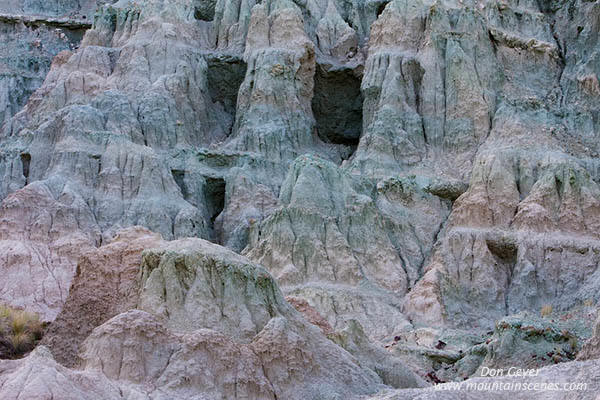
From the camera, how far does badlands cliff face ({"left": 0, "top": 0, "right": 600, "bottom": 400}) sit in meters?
23.5

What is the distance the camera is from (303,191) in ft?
131

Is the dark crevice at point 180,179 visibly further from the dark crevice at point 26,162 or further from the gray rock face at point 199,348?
the gray rock face at point 199,348

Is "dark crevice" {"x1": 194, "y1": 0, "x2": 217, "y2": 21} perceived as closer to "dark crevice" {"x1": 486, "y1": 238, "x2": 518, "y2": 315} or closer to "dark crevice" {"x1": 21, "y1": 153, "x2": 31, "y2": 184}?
"dark crevice" {"x1": 21, "y1": 153, "x2": 31, "y2": 184}

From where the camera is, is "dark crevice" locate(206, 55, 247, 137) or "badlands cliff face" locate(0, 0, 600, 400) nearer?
"badlands cliff face" locate(0, 0, 600, 400)

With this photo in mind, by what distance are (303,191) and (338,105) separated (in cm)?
1149

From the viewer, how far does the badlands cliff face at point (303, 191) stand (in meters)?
23.5

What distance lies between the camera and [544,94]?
46.8 m

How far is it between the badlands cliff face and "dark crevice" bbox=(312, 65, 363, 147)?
0.37 ft

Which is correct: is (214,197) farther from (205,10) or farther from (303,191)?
(205,10)

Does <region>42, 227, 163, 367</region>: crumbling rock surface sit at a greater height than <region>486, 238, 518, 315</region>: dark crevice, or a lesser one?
greater

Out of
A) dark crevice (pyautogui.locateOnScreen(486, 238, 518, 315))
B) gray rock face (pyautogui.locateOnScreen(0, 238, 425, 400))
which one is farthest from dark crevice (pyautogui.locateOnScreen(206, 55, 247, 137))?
gray rock face (pyautogui.locateOnScreen(0, 238, 425, 400))

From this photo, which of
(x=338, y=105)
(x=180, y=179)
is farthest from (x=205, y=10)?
(x=180, y=179)

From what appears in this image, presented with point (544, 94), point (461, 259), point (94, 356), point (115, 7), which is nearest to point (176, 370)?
point (94, 356)

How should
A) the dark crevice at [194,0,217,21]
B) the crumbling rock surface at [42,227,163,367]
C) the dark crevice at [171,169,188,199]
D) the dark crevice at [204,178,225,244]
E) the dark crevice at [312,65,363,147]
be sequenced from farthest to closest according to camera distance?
the dark crevice at [194,0,217,21], the dark crevice at [312,65,363,147], the dark crevice at [204,178,225,244], the dark crevice at [171,169,188,199], the crumbling rock surface at [42,227,163,367]
